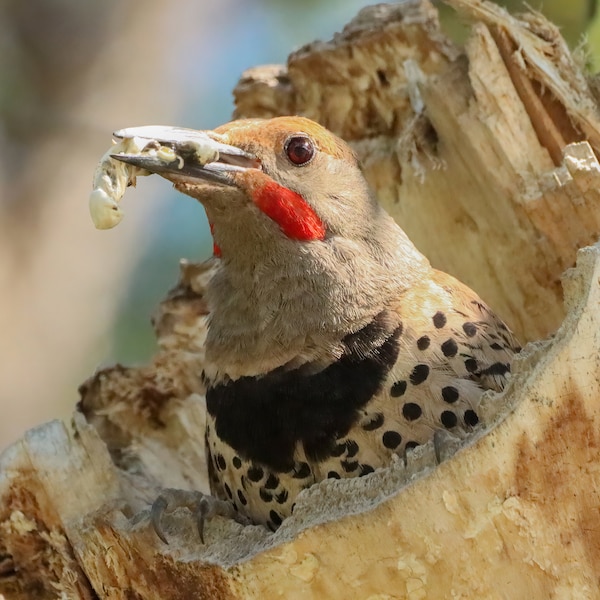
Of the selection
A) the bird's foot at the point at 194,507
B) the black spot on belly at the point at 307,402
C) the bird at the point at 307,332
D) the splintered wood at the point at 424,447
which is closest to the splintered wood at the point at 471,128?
the splintered wood at the point at 424,447

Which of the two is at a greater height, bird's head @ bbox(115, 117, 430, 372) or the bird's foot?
bird's head @ bbox(115, 117, 430, 372)

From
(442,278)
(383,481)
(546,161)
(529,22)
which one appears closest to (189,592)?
(383,481)

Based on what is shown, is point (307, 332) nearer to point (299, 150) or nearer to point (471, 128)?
point (299, 150)

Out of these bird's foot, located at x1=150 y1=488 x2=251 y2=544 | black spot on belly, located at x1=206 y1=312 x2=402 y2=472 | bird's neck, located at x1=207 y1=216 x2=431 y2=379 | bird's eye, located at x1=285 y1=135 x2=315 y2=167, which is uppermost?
bird's eye, located at x1=285 y1=135 x2=315 y2=167

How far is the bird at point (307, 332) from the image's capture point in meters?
2.59

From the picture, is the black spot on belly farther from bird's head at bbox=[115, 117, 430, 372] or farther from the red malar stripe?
the red malar stripe

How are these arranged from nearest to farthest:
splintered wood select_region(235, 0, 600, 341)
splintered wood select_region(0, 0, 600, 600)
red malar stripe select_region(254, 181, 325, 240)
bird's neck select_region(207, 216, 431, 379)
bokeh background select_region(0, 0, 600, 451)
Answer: splintered wood select_region(0, 0, 600, 600) → bird's neck select_region(207, 216, 431, 379) → red malar stripe select_region(254, 181, 325, 240) → splintered wood select_region(235, 0, 600, 341) → bokeh background select_region(0, 0, 600, 451)

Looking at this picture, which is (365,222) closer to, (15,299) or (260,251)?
(260,251)

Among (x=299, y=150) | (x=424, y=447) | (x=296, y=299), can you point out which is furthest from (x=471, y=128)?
(x=424, y=447)

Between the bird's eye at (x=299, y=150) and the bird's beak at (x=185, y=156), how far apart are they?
0.48 ft

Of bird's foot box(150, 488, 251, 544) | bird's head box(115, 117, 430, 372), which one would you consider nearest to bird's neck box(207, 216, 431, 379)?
bird's head box(115, 117, 430, 372)

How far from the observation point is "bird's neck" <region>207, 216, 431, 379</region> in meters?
2.78

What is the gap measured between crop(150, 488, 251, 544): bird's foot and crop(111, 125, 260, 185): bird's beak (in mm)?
975

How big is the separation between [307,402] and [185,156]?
0.83 meters
